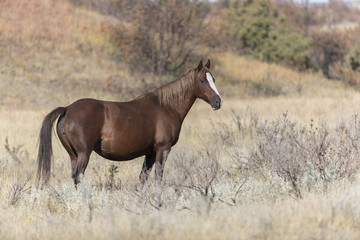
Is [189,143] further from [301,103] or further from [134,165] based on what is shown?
[301,103]

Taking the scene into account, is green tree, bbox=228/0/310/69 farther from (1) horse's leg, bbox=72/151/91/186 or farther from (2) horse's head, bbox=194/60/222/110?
(1) horse's leg, bbox=72/151/91/186

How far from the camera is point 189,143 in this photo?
1064cm

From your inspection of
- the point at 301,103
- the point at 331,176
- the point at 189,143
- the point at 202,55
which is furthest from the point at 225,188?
the point at 202,55

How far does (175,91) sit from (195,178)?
125 cm

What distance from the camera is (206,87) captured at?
23.1 feet

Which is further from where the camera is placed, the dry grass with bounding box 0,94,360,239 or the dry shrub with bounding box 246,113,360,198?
the dry shrub with bounding box 246,113,360,198

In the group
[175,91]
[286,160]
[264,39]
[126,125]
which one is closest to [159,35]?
[264,39]

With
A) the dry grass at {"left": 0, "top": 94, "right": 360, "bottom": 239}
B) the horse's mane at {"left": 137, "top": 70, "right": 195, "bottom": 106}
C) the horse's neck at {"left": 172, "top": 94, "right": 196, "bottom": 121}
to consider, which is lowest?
the dry grass at {"left": 0, "top": 94, "right": 360, "bottom": 239}

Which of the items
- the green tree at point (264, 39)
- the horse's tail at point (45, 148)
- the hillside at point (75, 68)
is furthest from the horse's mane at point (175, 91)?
the green tree at point (264, 39)

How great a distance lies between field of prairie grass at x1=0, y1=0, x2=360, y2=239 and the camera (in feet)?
14.1

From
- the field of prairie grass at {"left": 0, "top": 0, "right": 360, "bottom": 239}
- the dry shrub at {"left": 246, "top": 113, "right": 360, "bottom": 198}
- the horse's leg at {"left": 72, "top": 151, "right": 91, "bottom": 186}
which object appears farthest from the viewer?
the dry shrub at {"left": 246, "top": 113, "right": 360, "bottom": 198}

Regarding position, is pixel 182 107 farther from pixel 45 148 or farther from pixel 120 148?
pixel 45 148

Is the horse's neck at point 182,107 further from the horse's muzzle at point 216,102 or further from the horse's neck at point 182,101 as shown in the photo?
the horse's muzzle at point 216,102

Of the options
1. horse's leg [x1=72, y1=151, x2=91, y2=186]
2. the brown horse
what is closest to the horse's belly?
the brown horse
